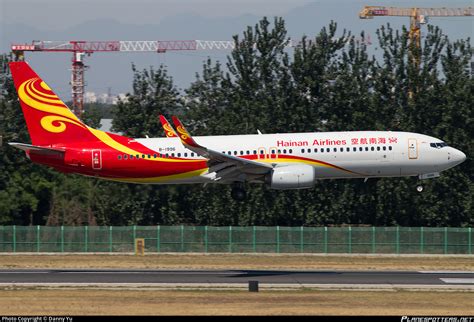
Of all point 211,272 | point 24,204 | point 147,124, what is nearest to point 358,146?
point 211,272

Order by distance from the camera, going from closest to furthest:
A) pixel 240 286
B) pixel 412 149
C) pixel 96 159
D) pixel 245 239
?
1. pixel 240 286
2. pixel 412 149
3. pixel 96 159
4. pixel 245 239

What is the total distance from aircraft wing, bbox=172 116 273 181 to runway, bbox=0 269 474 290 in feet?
23.4

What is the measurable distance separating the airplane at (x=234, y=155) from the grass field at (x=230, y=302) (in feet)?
55.9

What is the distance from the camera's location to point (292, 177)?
173 ft

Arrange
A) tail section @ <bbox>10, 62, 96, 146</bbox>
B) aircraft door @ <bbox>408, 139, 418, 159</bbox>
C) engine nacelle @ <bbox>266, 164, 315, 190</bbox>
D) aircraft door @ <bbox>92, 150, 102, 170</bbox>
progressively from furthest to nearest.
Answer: tail section @ <bbox>10, 62, 96, 146</bbox>
aircraft door @ <bbox>92, 150, 102, 170</bbox>
aircraft door @ <bbox>408, 139, 418, 159</bbox>
engine nacelle @ <bbox>266, 164, 315, 190</bbox>

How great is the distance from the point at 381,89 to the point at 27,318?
53.6 m

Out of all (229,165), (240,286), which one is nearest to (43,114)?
(229,165)

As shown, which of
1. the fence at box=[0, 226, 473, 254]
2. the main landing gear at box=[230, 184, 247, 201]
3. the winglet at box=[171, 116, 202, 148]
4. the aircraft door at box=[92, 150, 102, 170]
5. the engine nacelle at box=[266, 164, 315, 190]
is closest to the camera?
the winglet at box=[171, 116, 202, 148]

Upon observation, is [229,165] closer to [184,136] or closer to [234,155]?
[234,155]

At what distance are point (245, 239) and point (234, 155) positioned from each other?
946 cm

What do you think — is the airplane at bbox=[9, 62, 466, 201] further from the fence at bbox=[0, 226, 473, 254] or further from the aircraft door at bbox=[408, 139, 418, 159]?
the fence at bbox=[0, 226, 473, 254]

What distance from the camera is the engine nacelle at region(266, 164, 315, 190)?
5288 cm

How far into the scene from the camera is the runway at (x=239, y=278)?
136ft

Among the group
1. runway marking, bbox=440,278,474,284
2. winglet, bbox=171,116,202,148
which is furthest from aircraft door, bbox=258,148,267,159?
runway marking, bbox=440,278,474,284
